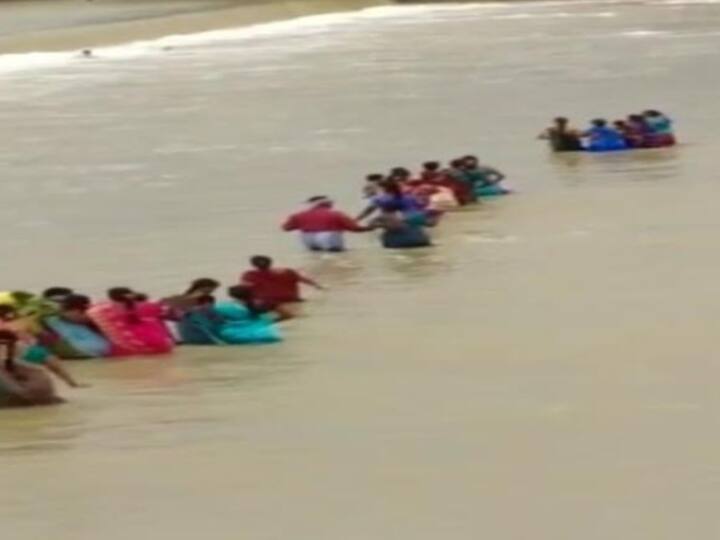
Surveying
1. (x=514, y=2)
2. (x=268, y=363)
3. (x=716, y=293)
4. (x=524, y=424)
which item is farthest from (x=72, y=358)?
(x=514, y=2)

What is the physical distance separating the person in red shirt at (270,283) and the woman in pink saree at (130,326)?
1632 mm

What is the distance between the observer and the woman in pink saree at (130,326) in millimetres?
15844

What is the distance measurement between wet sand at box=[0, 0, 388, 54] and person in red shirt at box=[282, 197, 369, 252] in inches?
1469

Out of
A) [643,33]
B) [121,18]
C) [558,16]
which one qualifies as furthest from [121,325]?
[558,16]

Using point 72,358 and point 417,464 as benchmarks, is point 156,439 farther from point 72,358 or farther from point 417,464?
point 72,358

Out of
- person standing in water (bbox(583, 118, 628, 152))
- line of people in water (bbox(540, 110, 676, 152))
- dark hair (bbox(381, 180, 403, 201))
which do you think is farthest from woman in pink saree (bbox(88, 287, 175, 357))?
person standing in water (bbox(583, 118, 628, 152))

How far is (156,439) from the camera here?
13.2 m

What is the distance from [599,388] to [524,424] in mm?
1157

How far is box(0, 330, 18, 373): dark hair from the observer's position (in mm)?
13828

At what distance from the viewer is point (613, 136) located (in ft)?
101

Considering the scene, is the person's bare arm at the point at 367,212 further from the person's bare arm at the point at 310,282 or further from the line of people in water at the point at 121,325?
the line of people in water at the point at 121,325

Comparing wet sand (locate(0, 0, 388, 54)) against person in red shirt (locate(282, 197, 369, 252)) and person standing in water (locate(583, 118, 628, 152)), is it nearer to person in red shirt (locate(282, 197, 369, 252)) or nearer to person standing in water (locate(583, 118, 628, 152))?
person standing in water (locate(583, 118, 628, 152))

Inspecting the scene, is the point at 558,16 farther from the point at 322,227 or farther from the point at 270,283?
the point at 270,283

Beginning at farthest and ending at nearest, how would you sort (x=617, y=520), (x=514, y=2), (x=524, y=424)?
(x=514, y=2)
(x=524, y=424)
(x=617, y=520)
